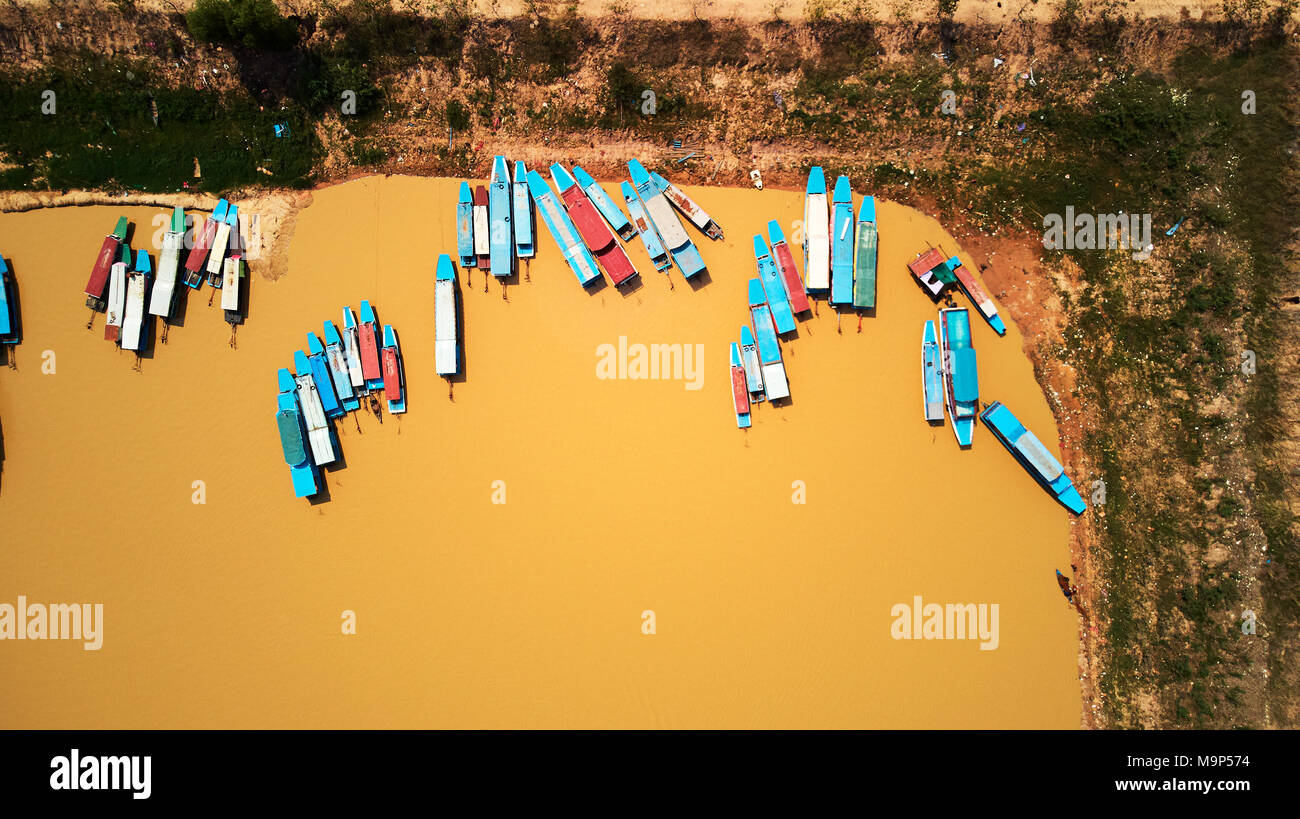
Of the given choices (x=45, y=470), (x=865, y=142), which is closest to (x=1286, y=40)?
(x=865, y=142)

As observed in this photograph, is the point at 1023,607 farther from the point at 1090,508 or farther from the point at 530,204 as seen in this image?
the point at 530,204

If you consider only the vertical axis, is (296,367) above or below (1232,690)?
above

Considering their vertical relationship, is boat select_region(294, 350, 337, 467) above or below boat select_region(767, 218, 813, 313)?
below

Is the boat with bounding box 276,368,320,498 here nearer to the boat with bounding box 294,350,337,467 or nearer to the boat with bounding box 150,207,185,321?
the boat with bounding box 294,350,337,467

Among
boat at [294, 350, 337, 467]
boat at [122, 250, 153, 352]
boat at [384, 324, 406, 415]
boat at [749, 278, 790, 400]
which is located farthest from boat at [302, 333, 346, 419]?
boat at [749, 278, 790, 400]

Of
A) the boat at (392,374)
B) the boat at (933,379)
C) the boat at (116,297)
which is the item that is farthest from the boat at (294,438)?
the boat at (933,379)
